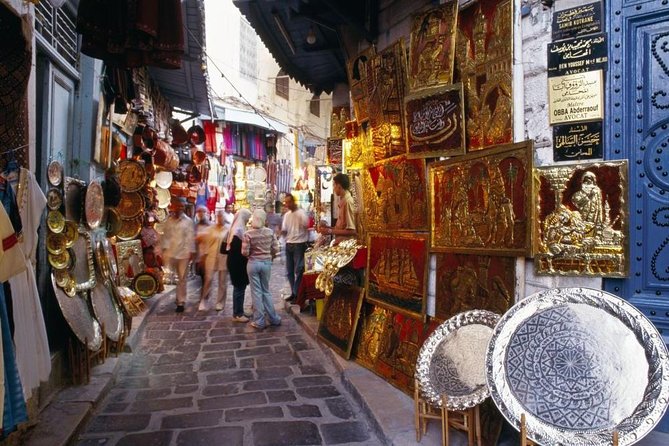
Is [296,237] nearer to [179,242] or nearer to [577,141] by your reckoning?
[179,242]

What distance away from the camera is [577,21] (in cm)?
319

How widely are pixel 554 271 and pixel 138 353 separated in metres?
5.21

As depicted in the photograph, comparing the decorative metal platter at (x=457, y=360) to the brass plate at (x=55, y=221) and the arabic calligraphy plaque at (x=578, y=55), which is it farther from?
the brass plate at (x=55, y=221)

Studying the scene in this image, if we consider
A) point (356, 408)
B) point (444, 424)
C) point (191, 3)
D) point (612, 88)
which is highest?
point (191, 3)

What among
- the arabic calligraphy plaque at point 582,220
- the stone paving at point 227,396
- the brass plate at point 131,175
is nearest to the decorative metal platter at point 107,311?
the stone paving at point 227,396

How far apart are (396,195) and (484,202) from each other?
4.53 feet

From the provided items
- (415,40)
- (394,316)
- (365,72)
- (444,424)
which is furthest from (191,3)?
(444,424)

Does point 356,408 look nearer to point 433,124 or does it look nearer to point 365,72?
point 433,124

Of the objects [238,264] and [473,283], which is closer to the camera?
[473,283]

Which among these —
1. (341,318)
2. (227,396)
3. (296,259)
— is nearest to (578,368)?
(227,396)

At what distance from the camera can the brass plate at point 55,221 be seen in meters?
4.67

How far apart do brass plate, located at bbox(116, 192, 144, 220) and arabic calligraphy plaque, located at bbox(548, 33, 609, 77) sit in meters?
7.06

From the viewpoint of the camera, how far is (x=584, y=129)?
3148mm

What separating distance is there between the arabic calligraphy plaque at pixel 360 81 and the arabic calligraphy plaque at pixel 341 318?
6.95ft
